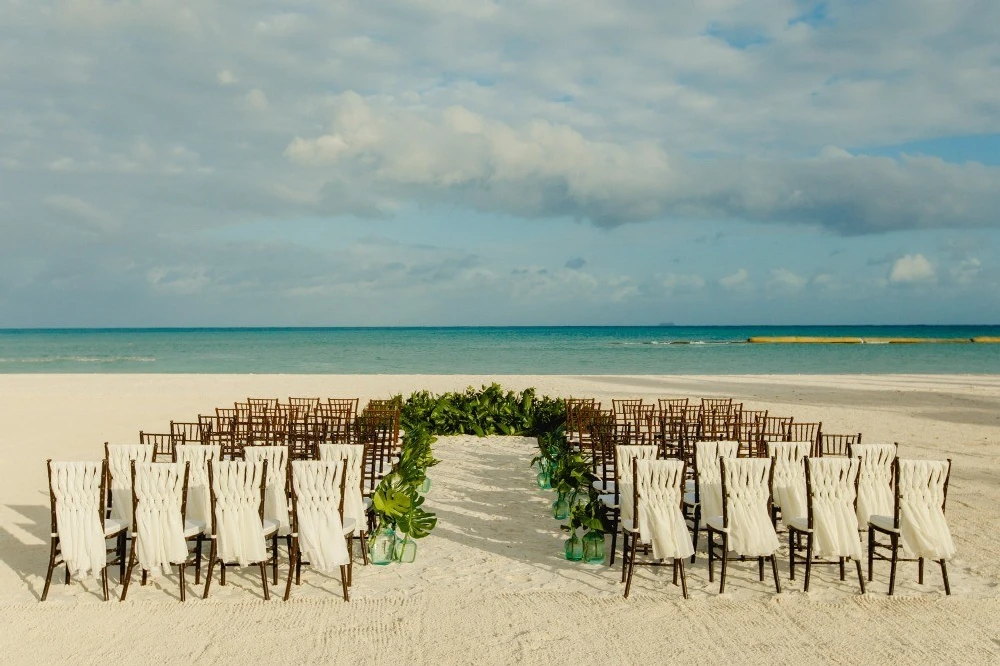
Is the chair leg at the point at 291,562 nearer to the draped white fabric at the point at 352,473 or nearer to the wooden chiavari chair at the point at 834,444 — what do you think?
the draped white fabric at the point at 352,473

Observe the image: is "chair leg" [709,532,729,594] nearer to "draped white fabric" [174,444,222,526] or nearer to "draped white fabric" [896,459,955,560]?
"draped white fabric" [896,459,955,560]

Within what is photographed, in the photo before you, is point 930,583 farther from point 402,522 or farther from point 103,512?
point 103,512

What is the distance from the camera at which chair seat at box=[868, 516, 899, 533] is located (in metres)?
6.72

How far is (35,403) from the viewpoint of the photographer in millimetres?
24047

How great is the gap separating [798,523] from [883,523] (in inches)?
27.3

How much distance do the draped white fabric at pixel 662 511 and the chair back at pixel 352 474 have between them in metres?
2.48

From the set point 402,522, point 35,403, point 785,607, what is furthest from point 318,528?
point 35,403

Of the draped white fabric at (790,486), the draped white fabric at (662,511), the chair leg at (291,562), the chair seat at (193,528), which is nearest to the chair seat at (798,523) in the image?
the draped white fabric at (790,486)

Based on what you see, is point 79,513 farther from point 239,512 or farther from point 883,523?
point 883,523

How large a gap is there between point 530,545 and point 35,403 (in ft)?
70.3

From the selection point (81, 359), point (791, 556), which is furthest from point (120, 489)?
point (81, 359)

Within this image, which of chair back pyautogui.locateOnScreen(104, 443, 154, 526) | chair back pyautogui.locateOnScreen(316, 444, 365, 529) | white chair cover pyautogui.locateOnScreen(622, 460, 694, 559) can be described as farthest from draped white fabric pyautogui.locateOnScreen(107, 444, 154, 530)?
white chair cover pyautogui.locateOnScreen(622, 460, 694, 559)

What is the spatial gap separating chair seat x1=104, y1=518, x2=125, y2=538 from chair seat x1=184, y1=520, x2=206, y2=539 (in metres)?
0.54

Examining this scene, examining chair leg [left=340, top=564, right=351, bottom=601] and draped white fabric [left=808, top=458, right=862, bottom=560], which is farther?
draped white fabric [left=808, top=458, right=862, bottom=560]
